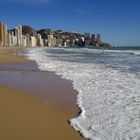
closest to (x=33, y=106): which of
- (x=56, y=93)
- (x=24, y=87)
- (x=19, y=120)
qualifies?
(x=19, y=120)

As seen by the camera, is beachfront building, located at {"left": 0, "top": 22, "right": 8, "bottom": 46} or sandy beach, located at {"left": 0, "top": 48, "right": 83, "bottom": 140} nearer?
sandy beach, located at {"left": 0, "top": 48, "right": 83, "bottom": 140}

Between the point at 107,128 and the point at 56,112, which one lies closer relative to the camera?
the point at 107,128

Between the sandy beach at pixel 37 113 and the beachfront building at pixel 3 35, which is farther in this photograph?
the beachfront building at pixel 3 35

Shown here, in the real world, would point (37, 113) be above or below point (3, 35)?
above

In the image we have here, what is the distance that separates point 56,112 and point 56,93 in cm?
225

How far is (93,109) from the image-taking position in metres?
6.74

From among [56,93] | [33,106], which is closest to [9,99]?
[33,106]

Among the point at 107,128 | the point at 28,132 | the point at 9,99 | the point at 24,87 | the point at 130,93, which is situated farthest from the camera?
the point at 24,87

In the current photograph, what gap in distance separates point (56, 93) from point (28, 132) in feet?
12.3

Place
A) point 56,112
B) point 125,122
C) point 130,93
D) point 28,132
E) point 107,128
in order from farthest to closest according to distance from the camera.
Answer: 1. point 130,93
2. point 56,112
3. point 125,122
4. point 107,128
5. point 28,132

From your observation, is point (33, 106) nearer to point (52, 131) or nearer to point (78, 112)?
point (78, 112)

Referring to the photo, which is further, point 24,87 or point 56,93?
point 24,87

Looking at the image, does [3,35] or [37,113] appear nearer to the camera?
[37,113]

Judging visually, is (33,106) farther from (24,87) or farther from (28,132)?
(24,87)
